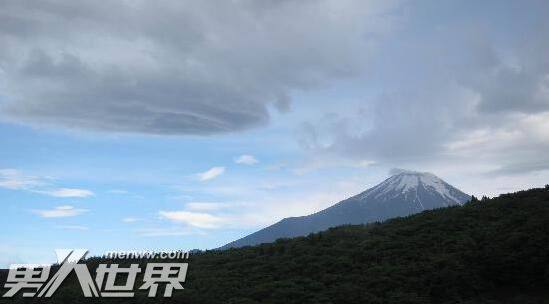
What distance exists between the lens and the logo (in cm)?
2256

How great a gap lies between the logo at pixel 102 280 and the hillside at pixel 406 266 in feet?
2.58

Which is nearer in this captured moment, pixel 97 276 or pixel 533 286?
pixel 533 286

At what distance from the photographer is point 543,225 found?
22.5 m

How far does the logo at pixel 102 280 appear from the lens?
22.6 meters

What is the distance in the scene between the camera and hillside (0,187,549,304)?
19766 millimetres

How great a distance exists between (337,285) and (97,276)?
13.1 meters

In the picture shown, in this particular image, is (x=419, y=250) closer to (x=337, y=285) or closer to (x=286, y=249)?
(x=337, y=285)

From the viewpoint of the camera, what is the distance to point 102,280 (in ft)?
82.8

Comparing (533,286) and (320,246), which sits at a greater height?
(320,246)

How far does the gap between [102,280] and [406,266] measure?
580 inches

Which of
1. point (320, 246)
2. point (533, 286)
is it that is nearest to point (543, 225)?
point (533, 286)

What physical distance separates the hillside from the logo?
2.58 feet

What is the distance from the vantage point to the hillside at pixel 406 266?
19766 millimetres

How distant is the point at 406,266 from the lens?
21.7 m
